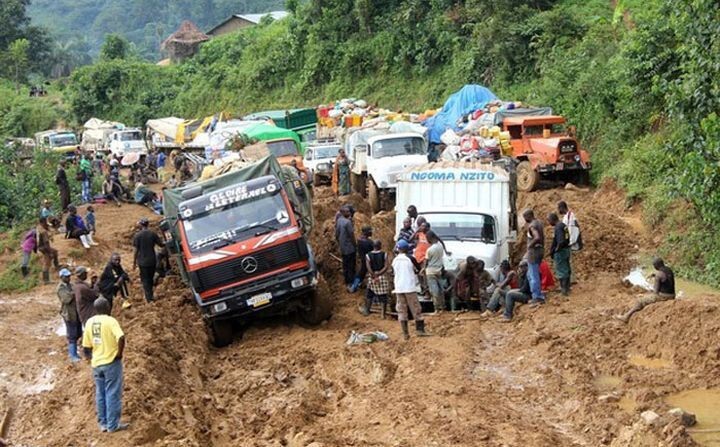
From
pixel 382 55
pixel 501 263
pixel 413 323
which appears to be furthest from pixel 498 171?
pixel 382 55

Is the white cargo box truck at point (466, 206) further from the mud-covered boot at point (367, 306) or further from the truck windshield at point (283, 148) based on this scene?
the truck windshield at point (283, 148)

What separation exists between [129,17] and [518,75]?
130110 mm

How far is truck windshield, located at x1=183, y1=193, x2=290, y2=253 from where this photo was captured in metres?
13.7

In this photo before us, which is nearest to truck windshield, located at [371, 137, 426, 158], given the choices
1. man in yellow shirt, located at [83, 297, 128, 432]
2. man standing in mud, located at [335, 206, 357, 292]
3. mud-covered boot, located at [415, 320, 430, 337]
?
man standing in mud, located at [335, 206, 357, 292]

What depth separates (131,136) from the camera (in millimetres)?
45281

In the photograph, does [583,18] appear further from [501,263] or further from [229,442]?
[229,442]

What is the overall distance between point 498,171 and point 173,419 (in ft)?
30.1

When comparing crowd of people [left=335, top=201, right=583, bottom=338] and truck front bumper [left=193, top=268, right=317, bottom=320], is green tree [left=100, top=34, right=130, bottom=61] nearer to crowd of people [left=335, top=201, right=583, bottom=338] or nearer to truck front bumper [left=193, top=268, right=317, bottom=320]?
crowd of people [left=335, top=201, right=583, bottom=338]

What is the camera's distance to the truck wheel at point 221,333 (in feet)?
46.4

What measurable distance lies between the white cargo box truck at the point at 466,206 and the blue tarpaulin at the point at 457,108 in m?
13.0

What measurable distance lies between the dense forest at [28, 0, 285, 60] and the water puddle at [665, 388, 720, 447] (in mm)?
112202

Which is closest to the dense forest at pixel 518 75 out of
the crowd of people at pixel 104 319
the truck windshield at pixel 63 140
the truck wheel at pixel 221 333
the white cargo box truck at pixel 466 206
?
the white cargo box truck at pixel 466 206

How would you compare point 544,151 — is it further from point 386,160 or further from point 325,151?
point 325,151

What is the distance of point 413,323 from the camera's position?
46.6 feet
